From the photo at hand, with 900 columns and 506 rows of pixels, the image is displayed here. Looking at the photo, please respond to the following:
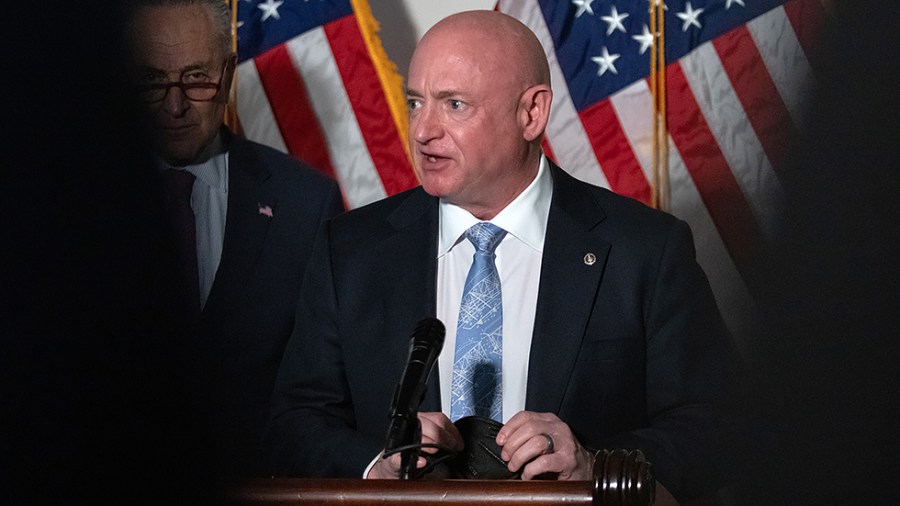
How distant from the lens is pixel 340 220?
8.70 feet

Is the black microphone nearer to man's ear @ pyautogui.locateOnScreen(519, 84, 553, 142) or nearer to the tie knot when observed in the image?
the tie knot

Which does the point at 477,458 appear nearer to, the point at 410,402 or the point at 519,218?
the point at 410,402

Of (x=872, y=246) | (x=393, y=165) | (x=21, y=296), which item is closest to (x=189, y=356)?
(x=21, y=296)

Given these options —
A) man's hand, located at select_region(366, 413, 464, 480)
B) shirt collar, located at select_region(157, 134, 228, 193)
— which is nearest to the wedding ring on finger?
man's hand, located at select_region(366, 413, 464, 480)

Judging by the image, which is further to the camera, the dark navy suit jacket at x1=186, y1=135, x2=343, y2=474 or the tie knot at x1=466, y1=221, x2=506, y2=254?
the dark navy suit jacket at x1=186, y1=135, x2=343, y2=474

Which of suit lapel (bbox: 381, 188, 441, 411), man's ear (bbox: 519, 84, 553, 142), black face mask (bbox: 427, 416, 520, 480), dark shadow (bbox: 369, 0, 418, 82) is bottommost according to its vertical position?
black face mask (bbox: 427, 416, 520, 480)

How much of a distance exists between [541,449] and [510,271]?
0.57 m

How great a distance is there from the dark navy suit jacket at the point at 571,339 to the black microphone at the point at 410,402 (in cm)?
60

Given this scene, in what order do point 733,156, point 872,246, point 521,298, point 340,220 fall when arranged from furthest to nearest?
point 733,156 < point 340,220 < point 521,298 < point 872,246

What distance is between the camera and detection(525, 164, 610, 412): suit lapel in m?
2.38

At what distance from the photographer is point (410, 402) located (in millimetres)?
1658

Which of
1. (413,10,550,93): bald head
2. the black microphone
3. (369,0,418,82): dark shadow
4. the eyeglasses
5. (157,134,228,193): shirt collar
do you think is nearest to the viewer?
the black microphone

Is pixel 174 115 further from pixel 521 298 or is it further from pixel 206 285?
pixel 521 298

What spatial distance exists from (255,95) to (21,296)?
260 cm
